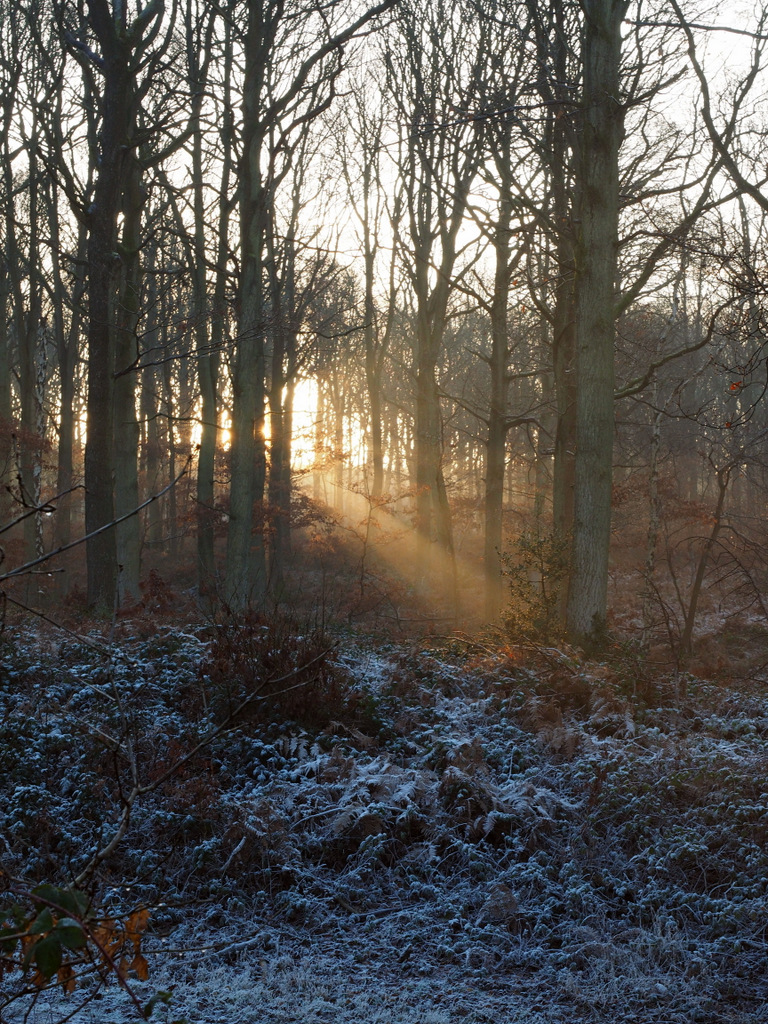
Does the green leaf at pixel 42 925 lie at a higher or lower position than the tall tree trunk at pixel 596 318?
lower

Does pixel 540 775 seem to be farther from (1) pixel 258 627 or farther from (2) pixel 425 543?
(2) pixel 425 543

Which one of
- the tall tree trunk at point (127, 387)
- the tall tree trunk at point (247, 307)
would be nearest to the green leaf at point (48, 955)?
the tall tree trunk at point (247, 307)

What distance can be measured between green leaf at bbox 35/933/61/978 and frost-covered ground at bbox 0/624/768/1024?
3.91ft

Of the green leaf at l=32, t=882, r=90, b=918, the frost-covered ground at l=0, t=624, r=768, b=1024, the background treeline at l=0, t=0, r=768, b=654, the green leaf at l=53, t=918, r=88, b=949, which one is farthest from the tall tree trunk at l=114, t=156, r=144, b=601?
the green leaf at l=53, t=918, r=88, b=949

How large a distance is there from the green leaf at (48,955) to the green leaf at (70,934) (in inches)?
0.6

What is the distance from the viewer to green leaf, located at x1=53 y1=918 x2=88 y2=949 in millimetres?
1729

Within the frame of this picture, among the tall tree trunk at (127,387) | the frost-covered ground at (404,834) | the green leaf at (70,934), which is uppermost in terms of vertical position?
the tall tree trunk at (127,387)

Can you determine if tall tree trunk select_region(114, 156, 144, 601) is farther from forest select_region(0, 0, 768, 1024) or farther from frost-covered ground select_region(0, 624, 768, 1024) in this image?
frost-covered ground select_region(0, 624, 768, 1024)

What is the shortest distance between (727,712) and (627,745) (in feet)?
5.45

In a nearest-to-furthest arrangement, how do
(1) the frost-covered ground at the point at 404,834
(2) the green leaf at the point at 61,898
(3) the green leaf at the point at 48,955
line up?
(3) the green leaf at the point at 48,955 → (2) the green leaf at the point at 61,898 → (1) the frost-covered ground at the point at 404,834

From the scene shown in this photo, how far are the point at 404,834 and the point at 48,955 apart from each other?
405 centimetres

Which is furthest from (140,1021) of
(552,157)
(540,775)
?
(552,157)

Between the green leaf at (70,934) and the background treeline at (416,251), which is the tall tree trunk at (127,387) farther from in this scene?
the green leaf at (70,934)

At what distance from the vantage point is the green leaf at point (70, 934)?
173 cm
